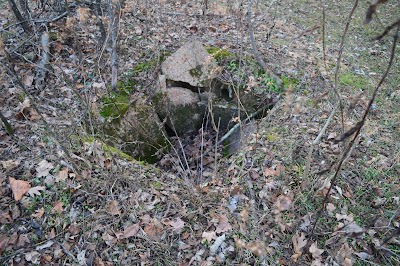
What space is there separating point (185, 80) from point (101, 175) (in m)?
2.30

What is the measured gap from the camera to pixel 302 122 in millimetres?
3797

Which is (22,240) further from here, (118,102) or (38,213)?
(118,102)

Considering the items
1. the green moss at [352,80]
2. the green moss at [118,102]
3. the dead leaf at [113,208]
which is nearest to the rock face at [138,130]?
the green moss at [118,102]

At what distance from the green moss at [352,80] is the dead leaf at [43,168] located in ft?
14.3

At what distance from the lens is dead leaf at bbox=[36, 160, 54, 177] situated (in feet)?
9.78

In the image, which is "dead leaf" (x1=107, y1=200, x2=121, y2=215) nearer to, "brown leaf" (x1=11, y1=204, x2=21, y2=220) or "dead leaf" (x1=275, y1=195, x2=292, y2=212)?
"brown leaf" (x1=11, y1=204, x2=21, y2=220)

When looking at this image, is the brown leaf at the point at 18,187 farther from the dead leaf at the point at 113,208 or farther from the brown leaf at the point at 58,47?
the brown leaf at the point at 58,47

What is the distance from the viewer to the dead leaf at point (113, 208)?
→ 9.21 feet

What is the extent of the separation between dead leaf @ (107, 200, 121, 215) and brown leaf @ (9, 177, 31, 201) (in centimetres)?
85

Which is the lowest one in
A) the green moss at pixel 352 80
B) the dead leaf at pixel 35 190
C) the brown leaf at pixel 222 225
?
the brown leaf at pixel 222 225

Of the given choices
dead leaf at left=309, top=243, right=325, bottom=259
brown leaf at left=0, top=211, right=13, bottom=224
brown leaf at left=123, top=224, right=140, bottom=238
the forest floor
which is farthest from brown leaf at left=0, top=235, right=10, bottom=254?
dead leaf at left=309, top=243, right=325, bottom=259

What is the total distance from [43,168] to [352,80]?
4.69m

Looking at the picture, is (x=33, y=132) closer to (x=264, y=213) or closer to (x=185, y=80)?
(x=185, y=80)

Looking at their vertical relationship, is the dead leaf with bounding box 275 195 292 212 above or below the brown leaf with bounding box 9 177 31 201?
below
